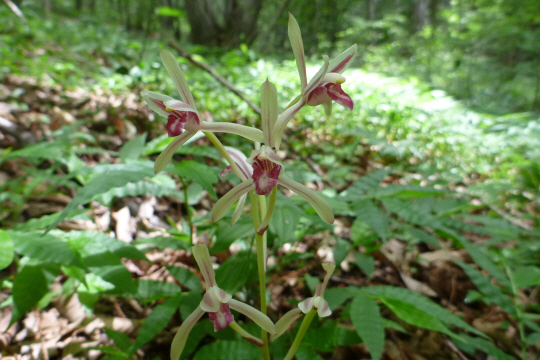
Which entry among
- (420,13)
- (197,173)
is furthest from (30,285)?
(420,13)

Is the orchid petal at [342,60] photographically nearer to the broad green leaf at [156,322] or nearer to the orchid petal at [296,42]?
the orchid petal at [296,42]

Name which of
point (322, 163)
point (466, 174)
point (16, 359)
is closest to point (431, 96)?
point (466, 174)

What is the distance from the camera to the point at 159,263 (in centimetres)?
190

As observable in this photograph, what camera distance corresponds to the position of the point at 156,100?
81 cm

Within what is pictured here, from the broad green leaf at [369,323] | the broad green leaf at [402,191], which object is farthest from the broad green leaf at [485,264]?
the broad green leaf at [369,323]

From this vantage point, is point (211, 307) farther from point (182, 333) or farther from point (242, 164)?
point (242, 164)

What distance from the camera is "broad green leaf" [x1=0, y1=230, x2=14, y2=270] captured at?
958 millimetres

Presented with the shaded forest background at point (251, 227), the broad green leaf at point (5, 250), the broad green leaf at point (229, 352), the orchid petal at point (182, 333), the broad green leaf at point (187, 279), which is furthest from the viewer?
the broad green leaf at point (187, 279)

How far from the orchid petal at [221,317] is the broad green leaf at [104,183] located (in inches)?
21.9

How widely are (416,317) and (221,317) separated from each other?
784 millimetres

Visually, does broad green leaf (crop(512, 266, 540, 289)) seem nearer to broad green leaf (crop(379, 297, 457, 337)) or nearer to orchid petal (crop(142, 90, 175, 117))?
broad green leaf (crop(379, 297, 457, 337))

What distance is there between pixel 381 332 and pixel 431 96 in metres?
4.49

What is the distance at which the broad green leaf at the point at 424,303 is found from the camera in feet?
3.90

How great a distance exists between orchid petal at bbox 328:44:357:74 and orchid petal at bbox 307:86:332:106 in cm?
12
